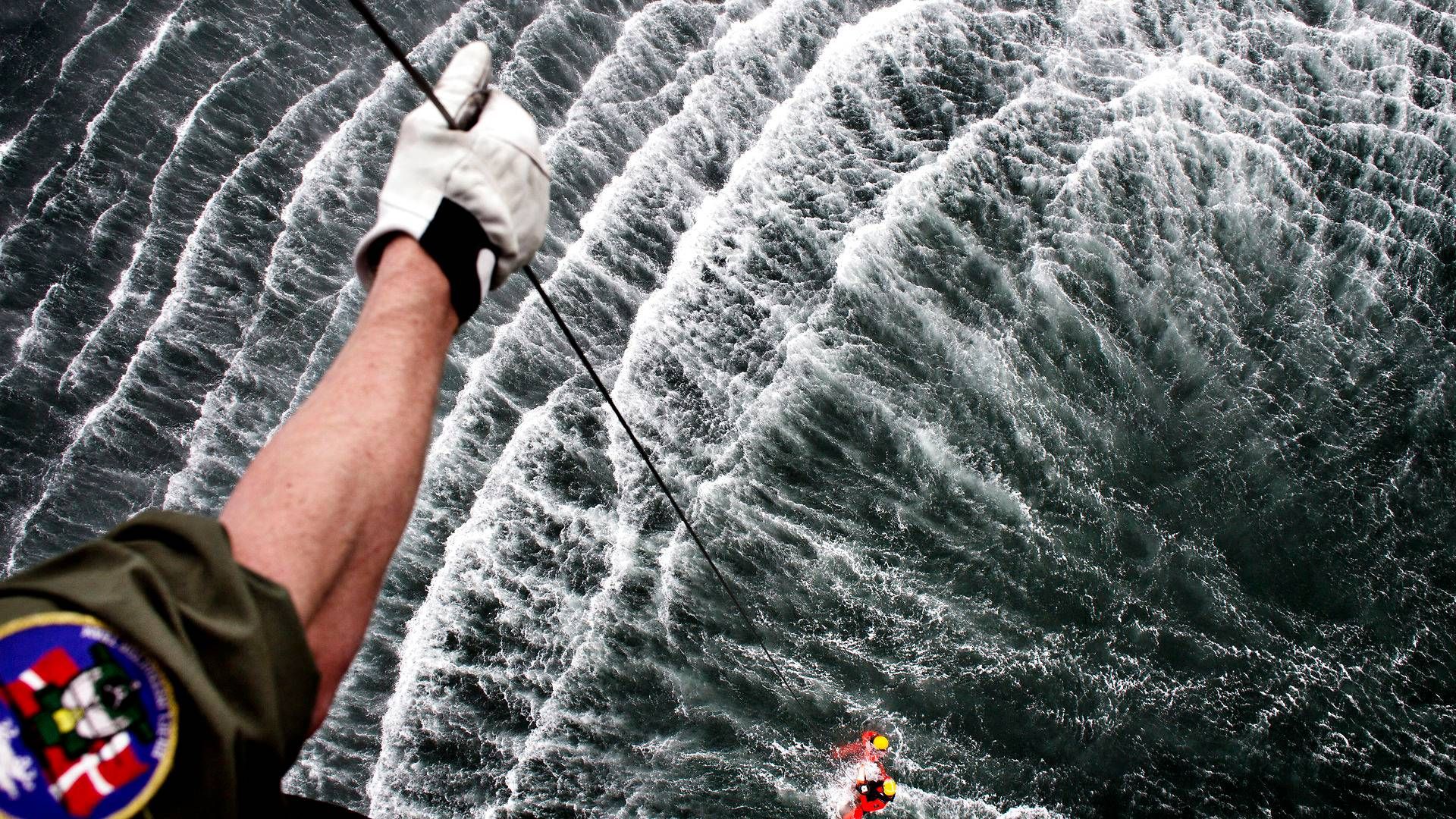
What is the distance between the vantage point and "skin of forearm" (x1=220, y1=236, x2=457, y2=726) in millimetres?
1559

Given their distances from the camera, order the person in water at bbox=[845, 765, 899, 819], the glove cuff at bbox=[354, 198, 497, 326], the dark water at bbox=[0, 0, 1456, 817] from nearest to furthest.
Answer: the glove cuff at bbox=[354, 198, 497, 326] < the person in water at bbox=[845, 765, 899, 819] < the dark water at bbox=[0, 0, 1456, 817]

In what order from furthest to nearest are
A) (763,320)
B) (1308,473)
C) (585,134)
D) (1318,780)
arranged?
(585,134)
(763,320)
(1308,473)
(1318,780)

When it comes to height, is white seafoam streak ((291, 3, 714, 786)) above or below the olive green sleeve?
below

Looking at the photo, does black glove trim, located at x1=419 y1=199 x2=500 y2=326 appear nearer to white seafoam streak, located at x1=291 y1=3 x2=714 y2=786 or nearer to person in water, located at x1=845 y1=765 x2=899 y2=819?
person in water, located at x1=845 y1=765 x2=899 y2=819

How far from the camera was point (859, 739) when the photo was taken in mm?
6328

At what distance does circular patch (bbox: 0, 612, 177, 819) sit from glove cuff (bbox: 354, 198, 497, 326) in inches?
37.7

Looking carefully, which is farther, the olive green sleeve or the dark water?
the dark water

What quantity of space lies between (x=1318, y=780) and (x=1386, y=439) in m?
2.98

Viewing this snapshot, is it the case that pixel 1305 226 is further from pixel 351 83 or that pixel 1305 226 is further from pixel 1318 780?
pixel 351 83

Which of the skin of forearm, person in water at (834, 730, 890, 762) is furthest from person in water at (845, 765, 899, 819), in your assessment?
the skin of forearm

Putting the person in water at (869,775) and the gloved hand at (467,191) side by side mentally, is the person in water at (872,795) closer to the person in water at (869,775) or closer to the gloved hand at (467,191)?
the person in water at (869,775)

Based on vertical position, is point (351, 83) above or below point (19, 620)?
below

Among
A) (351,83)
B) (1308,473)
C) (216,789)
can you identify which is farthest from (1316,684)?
(351,83)

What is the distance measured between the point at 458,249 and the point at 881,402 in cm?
562
